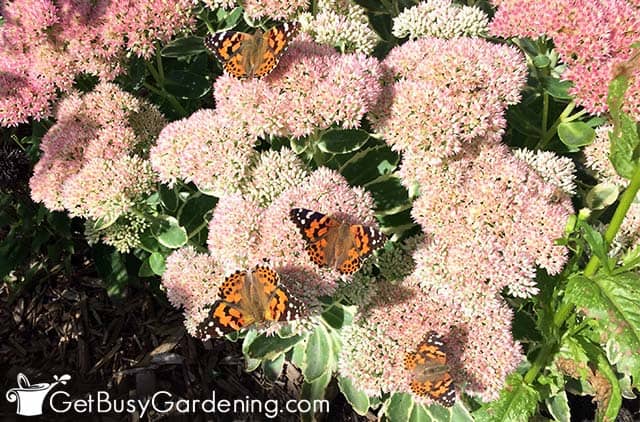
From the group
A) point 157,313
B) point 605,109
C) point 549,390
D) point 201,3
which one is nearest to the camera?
point 605,109

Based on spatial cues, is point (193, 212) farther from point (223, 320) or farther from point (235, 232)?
point (223, 320)

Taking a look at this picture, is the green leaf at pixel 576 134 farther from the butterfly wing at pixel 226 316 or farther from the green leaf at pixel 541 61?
the butterfly wing at pixel 226 316

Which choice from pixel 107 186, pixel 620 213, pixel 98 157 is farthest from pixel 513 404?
pixel 98 157

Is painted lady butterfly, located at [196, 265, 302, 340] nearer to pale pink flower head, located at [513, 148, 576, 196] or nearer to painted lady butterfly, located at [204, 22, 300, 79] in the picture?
painted lady butterfly, located at [204, 22, 300, 79]

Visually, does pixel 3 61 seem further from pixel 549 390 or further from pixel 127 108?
pixel 549 390

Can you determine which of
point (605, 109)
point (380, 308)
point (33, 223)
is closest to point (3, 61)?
point (33, 223)

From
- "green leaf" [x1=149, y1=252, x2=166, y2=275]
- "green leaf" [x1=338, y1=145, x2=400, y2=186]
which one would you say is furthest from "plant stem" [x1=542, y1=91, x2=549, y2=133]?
"green leaf" [x1=149, y1=252, x2=166, y2=275]
